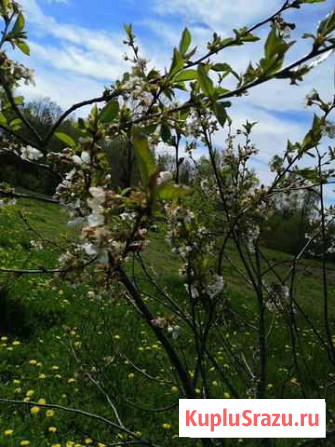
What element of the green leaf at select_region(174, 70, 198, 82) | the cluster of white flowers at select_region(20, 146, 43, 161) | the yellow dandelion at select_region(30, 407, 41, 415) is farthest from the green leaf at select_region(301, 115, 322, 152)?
the yellow dandelion at select_region(30, 407, 41, 415)

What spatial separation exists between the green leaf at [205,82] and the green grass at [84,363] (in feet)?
2.18

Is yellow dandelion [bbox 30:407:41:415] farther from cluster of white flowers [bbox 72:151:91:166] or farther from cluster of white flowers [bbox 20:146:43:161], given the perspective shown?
cluster of white flowers [bbox 72:151:91:166]

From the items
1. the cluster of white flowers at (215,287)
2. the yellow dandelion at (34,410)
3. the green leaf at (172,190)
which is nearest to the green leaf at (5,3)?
the green leaf at (172,190)

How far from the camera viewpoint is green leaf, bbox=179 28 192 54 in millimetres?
1088

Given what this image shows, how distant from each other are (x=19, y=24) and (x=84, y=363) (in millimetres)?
3449

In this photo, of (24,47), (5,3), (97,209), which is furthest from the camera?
(24,47)

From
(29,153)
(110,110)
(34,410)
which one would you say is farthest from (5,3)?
(34,410)

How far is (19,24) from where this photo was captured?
1422 millimetres

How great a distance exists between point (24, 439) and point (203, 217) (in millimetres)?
2088

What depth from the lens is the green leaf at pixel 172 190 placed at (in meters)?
0.75

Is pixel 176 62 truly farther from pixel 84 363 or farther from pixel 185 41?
pixel 84 363

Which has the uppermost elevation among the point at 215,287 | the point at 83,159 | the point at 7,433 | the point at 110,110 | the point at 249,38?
the point at 249,38

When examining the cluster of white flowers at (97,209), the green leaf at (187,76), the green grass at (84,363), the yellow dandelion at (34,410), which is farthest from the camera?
the yellow dandelion at (34,410)

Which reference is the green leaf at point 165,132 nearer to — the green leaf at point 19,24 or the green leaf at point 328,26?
the green leaf at point 328,26
